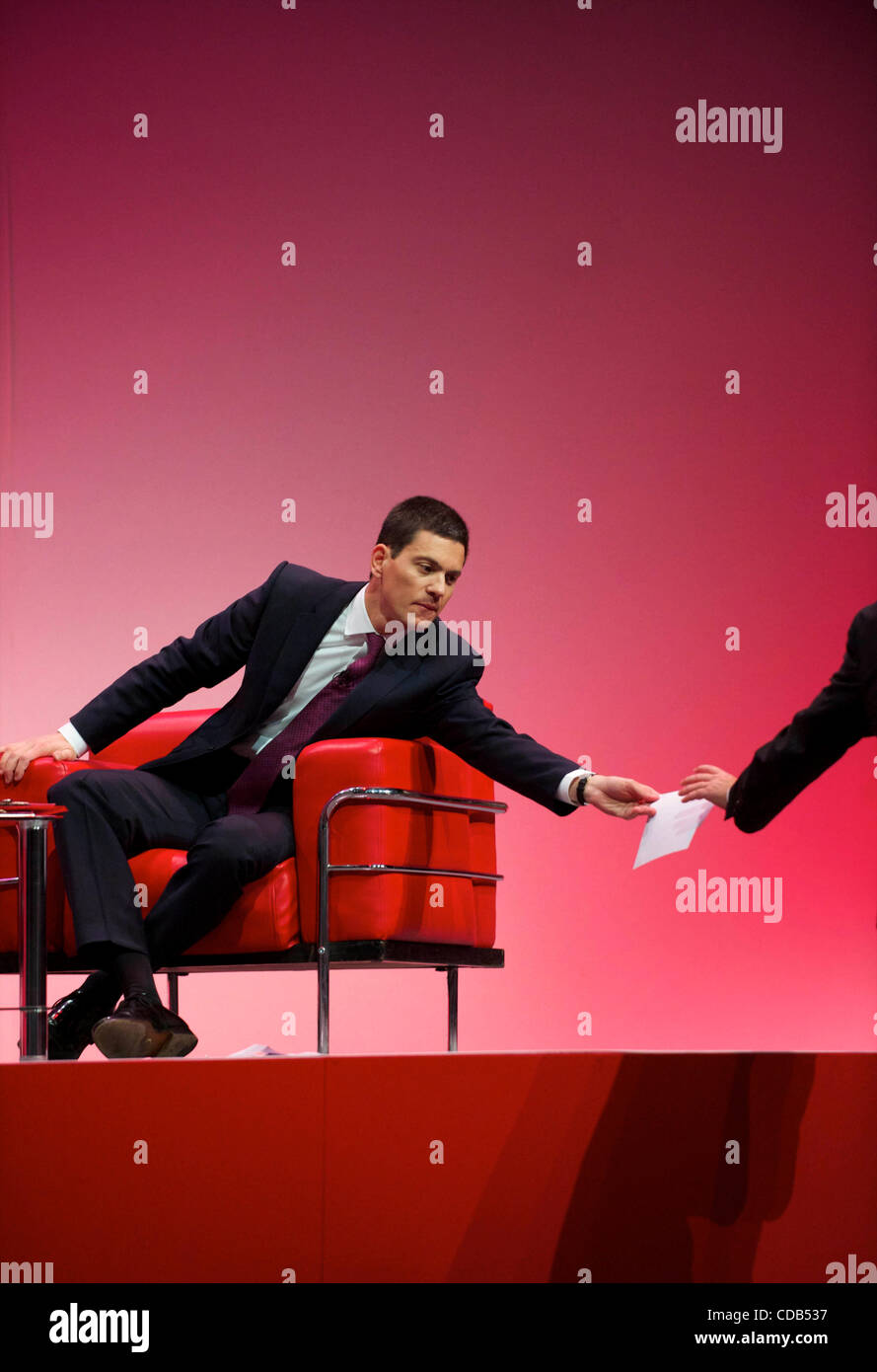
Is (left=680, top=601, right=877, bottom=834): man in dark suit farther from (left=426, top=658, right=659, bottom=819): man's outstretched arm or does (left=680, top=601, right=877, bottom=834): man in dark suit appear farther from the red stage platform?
(left=426, top=658, right=659, bottom=819): man's outstretched arm

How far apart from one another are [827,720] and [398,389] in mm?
2942

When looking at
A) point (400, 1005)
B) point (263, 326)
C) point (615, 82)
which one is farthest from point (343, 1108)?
point (615, 82)

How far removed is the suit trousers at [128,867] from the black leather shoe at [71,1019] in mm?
228

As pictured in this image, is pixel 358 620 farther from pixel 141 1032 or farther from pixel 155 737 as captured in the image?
pixel 141 1032

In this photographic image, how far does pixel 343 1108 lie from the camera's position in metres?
2.73

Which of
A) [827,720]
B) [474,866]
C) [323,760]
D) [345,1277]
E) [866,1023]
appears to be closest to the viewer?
[827,720]

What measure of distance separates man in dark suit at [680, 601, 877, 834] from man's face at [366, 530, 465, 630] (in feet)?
3.34

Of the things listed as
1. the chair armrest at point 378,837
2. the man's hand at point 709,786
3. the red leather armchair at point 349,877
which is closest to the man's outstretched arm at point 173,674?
the red leather armchair at point 349,877

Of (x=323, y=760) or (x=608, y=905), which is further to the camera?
(x=608, y=905)

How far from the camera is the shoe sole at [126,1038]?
2936 millimetres

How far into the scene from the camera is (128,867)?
3.26m

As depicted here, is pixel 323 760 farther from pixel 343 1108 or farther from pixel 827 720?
pixel 827 720

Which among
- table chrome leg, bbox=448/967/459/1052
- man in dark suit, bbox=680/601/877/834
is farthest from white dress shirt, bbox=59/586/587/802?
man in dark suit, bbox=680/601/877/834

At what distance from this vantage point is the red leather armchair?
126 inches
